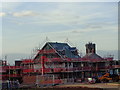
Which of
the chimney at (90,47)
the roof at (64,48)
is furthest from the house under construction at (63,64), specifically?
the chimney at (90,47)

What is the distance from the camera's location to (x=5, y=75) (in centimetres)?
4103

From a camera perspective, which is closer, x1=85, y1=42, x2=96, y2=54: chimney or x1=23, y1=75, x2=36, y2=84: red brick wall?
x1=23, y1=75, x2=36, y2=84: red brick wall

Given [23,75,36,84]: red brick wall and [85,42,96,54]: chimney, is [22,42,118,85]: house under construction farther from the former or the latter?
[85,42,96,54]: chimney

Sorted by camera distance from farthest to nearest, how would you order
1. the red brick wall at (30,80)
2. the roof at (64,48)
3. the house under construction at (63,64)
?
the roof at (64,48)
the house under construction at (63,64)
the red brick wall at (30,80)

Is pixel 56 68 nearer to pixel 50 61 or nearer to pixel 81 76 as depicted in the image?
pixel 50 61

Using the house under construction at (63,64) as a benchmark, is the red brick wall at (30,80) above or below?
below

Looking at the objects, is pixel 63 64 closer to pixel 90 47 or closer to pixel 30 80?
pixel 30 80

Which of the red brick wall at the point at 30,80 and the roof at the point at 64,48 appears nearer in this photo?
the red brick wall at the point at 30,80

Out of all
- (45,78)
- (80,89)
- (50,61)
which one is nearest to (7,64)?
(50,61)

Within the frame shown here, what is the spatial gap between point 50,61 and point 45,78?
20.8 ft

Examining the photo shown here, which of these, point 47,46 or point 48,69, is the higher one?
point 47,46

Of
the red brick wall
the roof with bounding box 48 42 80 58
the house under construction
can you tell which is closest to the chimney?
the house under construction

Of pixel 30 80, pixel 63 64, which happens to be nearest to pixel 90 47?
pixel 63 64

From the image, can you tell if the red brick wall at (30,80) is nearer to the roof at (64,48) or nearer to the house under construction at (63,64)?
the house under construction at (63,64)
